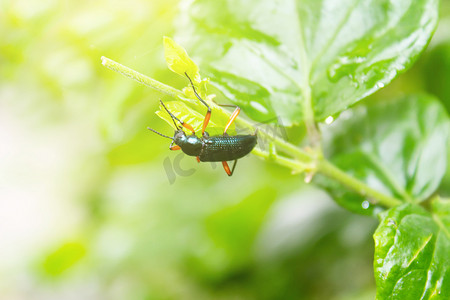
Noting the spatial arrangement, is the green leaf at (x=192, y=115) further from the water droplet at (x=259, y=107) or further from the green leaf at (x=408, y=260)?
the green leaf at (x=408, y=260)

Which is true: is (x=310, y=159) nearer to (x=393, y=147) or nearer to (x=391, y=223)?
(x=391, y=223)

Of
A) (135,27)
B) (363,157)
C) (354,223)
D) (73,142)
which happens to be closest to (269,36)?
(363,157)

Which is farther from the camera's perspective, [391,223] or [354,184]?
[354,184]

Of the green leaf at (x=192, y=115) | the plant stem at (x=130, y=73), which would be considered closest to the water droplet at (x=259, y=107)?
the green leaf at (x=192, y=115)

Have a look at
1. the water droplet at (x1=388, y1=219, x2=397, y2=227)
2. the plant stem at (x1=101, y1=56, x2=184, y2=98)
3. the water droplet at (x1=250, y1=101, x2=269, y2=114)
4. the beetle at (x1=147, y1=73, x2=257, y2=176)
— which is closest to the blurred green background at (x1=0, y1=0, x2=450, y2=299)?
the beetle at (x1=147, y1=73, x2=257, y2=176)

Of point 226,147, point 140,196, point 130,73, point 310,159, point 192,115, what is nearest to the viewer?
point 130,73

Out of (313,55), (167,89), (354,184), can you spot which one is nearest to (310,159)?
(354,184)

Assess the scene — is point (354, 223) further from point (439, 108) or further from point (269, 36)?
point (269, 36)

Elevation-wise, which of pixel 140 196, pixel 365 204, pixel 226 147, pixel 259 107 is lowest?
pixel 140 196
